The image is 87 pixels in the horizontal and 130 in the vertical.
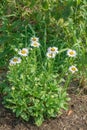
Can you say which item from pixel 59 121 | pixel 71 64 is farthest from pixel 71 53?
pixel 59 121

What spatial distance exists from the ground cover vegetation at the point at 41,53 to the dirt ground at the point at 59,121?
0.07 m

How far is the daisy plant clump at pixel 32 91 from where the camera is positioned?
3.11 meters

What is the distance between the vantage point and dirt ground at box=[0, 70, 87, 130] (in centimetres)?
319

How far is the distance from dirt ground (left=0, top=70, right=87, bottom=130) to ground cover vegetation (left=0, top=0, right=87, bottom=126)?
7cm

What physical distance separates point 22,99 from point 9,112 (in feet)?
0.70

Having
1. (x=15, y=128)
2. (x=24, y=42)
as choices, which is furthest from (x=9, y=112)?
(x=24, y=42)

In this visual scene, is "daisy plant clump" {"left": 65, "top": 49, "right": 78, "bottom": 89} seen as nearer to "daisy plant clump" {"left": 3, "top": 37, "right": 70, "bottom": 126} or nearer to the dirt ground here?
"daisy plant clump" {"left": 3, "top": 37, "right": 70, "bottom": 126}

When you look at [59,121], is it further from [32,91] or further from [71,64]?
[71,64]

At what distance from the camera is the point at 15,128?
3.17 meters

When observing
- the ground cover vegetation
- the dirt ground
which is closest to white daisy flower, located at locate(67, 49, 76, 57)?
the ground cover vegetation

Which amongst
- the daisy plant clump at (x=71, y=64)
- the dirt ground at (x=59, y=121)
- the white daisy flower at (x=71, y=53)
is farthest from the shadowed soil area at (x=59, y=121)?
the white daisy flower at (x=71, y=53)

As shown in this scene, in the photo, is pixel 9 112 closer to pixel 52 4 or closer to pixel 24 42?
pixel 24 42

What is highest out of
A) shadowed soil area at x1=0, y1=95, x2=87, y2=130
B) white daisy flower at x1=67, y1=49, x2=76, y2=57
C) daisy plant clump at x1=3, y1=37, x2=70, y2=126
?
white daisy flower at x1=67, y1=49, x2=76, y2=57

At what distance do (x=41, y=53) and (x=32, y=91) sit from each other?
58 centimetres
